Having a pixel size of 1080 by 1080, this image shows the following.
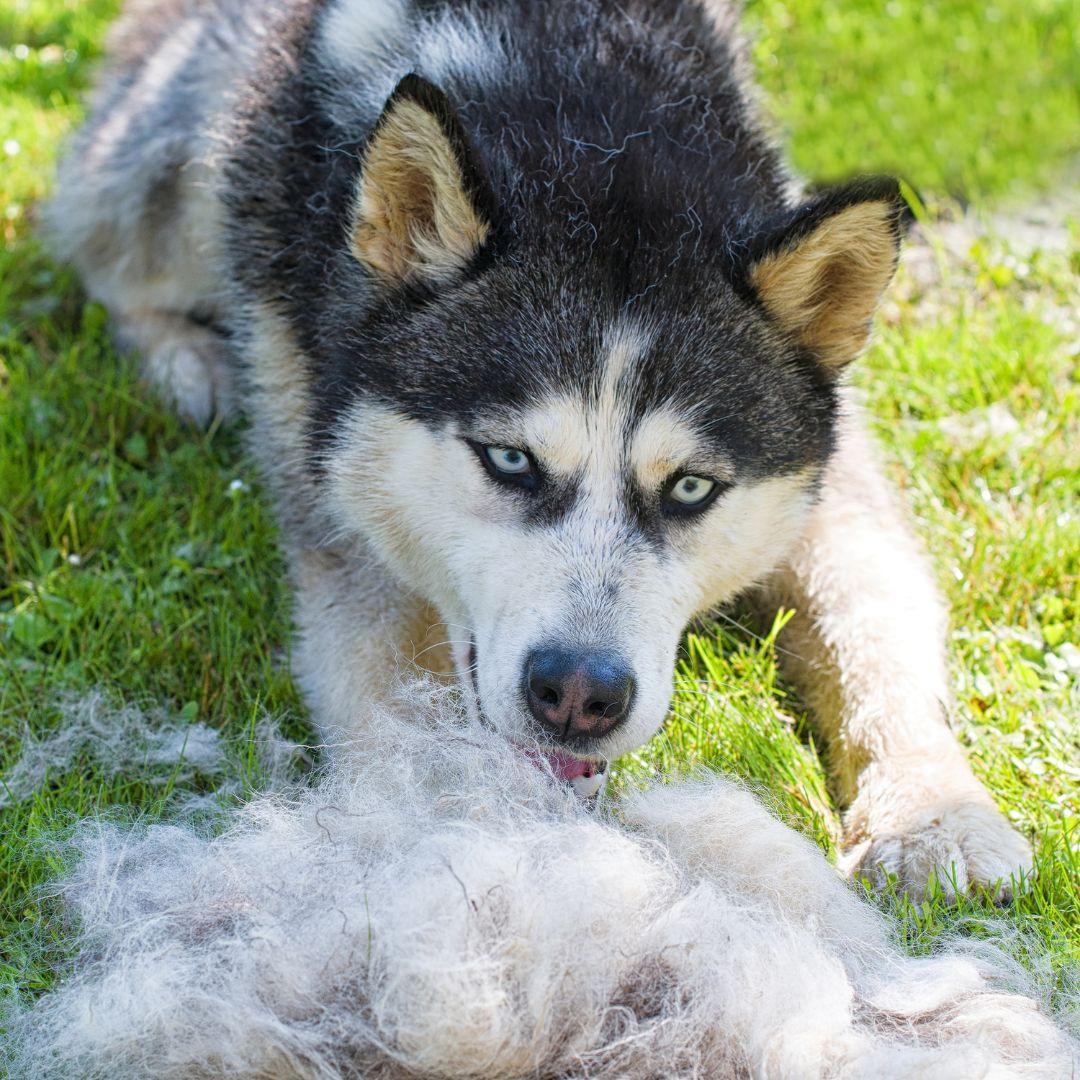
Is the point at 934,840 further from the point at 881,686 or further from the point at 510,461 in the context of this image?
the point at 510,461

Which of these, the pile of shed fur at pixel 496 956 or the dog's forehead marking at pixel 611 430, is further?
the dog's forehead marking at pixel 611 430

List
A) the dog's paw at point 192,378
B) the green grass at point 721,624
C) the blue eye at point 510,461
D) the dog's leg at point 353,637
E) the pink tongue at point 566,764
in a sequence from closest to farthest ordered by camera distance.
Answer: the pink tongue at point 566,764, the blue eye at point 510,461, the green grass at point 721,624, the dog's leg at point 353,637, the dog's paw at point 192,378

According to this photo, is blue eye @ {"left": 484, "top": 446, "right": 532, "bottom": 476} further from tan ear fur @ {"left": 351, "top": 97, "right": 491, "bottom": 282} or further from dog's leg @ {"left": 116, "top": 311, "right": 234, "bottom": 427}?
dog's leg @ {"left": 116, "top": 311, "right": 234, "bottom": 427}

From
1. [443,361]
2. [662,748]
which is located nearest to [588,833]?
[662,748]

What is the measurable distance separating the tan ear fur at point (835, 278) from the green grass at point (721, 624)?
800 mm

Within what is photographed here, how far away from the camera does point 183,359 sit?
4.21 meters

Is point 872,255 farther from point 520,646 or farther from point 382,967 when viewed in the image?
point 382,967

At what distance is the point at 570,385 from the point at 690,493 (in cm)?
34

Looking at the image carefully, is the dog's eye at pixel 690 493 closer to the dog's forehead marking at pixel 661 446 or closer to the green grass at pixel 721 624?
the dog's forehead marking at pixel 661 446

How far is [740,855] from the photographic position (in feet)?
7.45

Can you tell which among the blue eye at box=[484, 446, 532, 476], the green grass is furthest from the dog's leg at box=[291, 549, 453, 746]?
the blue eye at box=[484, 446, 532, 476]

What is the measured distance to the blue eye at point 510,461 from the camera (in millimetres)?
2570

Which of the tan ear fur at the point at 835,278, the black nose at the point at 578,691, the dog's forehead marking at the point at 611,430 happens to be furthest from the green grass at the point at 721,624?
the tan ear fur at the point at 835,278

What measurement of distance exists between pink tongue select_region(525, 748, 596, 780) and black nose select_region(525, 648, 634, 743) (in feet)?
0.31
